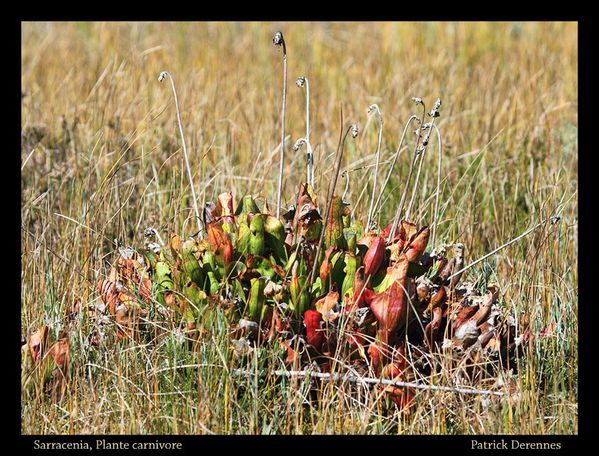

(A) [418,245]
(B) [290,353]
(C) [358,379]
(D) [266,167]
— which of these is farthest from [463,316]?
(D) [266,167]

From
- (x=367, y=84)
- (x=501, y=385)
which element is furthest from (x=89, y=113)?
(x=501, y=385)

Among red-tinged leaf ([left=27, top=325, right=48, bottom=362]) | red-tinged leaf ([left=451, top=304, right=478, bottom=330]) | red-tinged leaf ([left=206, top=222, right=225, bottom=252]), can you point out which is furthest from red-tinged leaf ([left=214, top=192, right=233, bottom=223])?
red-tinged leaf ([left=451, top=304, right=478, bottom=330])

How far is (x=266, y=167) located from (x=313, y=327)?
156 centimetres

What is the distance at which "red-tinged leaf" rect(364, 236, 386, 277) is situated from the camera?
2.84 m

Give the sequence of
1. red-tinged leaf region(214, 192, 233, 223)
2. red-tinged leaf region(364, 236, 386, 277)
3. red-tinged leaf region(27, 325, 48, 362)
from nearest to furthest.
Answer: red-tinged leaf region(364, 236, 386, 277) < red-tinged leaf region(27, 325, 48, 362) < red-tinged leaf region(214, 192, 233, 223)

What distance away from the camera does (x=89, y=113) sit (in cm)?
528

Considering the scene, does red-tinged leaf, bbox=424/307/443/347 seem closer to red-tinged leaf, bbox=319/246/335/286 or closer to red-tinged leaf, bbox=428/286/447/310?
red-tinged leaf, bbox=428/286/447/310

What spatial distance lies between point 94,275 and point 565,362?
1.78 m

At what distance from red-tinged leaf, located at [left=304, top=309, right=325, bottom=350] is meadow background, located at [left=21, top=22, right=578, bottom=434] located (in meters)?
0.15

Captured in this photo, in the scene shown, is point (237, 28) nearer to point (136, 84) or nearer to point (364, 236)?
point (136, 84)

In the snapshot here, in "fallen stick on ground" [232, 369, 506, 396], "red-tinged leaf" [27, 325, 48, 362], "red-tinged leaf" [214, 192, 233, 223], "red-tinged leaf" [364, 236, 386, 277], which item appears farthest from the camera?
"red-tinged leaf" [214, 192, 233, 223]

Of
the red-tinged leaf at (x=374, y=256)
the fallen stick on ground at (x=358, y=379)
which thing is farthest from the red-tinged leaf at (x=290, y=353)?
the red-tinged leaf at (x=374, y=256)

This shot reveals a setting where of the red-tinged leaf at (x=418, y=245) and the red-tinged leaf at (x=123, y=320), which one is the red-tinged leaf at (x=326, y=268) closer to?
the red-tinged leaf at (x=418, y=245)

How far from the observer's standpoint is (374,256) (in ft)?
9.32
